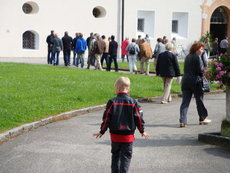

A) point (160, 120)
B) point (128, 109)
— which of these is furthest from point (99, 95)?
point (128, 109)

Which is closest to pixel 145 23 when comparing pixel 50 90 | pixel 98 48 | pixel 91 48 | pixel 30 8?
pixel 30 8

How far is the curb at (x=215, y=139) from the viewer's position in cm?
917

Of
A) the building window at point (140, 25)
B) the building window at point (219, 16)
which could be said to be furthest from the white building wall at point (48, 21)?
the building window at point (219, 16)

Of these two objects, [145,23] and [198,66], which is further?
[145,23]

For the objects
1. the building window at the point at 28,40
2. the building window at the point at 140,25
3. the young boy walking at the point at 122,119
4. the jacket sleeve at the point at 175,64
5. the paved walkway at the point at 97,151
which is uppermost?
the building window at the point at 140,25

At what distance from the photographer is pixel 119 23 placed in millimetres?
35969

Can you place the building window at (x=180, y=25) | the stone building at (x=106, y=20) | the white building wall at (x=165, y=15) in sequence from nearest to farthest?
the stone building at (x=106, y=20)
the white building wall at (x=165, y=15)
the building window at (x=180, y=25)

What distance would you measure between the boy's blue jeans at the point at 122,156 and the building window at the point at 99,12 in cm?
2897

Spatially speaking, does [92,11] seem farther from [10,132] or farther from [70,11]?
[10,132]

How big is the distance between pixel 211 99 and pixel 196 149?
737cm

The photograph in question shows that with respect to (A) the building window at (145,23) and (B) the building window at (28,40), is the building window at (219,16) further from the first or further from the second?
(B) the building window at (28,40)

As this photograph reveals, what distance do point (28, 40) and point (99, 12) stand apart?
216 inches

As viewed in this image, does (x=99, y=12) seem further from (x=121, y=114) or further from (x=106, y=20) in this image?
(x=121, y=114)

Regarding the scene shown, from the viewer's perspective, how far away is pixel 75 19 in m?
33.8
